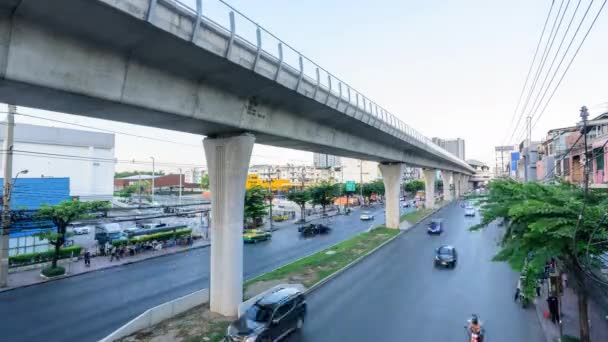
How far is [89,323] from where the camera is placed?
44.8 feet

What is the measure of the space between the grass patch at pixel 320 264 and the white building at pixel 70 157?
35601 millimetres

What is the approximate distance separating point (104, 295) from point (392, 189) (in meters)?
30.1

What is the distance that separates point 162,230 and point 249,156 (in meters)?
23.5

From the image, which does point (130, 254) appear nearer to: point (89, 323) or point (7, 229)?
point (7, 229)

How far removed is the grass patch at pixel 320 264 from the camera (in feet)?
60.2

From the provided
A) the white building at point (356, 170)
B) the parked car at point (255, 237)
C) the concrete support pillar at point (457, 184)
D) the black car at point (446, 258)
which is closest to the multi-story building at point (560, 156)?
the black car at point (446, 258)

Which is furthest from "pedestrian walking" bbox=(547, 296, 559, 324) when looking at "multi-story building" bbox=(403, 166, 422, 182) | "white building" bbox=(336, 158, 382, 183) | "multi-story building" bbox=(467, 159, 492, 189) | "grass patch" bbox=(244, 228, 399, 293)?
"multi-story building" bbox=(403, 166, 422, 182)

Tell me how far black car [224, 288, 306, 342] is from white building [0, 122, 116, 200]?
41344 mm

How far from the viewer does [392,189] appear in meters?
38.6

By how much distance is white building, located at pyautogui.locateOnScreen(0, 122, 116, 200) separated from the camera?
147ft

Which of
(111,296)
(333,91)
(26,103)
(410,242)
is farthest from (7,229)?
(410,242)

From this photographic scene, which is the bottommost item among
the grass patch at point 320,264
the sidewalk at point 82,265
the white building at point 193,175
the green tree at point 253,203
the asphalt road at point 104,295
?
the sidewalk at point 82,265

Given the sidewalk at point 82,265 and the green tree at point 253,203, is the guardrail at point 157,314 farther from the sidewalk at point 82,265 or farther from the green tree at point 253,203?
the green tree at point 253,203

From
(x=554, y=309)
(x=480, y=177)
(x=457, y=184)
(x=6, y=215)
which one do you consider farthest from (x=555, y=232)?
(x=480, y=177)
